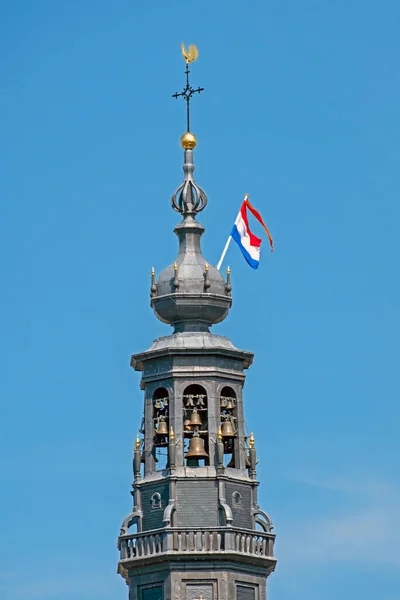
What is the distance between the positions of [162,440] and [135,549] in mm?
5219

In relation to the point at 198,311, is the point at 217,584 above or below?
below

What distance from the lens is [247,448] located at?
154 meters

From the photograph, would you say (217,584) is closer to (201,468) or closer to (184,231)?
(201,468)

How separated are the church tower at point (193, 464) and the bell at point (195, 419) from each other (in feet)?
0.14

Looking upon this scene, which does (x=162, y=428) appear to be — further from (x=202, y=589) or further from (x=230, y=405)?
(x=202, y=589)

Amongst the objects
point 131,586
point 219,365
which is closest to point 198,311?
point 219,365

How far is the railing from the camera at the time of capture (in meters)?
151

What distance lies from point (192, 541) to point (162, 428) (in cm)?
560

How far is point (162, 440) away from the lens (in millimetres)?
154500

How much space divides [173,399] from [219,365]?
2.61m

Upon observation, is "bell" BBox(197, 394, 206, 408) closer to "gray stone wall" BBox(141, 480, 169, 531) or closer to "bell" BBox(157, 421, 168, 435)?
"bell" BBox(157, 421, 168, 435)

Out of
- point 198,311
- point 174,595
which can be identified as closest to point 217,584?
point 174,595

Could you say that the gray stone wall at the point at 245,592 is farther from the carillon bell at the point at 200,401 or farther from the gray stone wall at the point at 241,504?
the carillon bell at the point at 200,401

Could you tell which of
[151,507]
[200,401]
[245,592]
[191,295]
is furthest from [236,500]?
[191,295]
